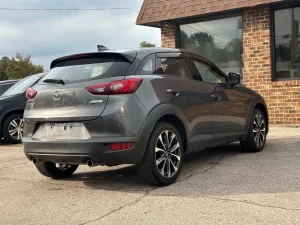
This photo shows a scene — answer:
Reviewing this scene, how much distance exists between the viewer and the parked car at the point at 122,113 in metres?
4.34

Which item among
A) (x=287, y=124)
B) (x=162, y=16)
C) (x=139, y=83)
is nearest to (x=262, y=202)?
(x=139, y=83)

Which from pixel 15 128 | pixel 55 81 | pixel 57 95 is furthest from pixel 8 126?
pixel 57 95

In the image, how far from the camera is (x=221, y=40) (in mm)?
11133

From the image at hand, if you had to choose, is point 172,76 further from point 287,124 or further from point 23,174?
point 287,124

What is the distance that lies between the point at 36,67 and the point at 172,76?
49.2 meters

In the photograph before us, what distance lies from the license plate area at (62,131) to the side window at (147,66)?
0.93 meters

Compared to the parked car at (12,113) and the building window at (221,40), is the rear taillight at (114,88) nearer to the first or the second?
the parked car at (12,113)

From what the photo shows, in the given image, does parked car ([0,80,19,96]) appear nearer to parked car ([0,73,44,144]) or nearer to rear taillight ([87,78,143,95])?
parked car ([0,73,44,144])

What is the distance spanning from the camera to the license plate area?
440 cm

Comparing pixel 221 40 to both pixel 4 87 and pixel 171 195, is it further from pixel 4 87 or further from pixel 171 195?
pixel 171 195

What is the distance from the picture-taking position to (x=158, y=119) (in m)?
4.61

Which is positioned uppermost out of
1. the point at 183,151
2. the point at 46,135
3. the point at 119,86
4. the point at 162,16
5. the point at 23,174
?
the point at 162,16

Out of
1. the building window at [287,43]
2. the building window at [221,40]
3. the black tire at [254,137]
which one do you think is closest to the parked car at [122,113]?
the black tire at [254,137]

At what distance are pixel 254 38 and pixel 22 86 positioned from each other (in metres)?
5.99
